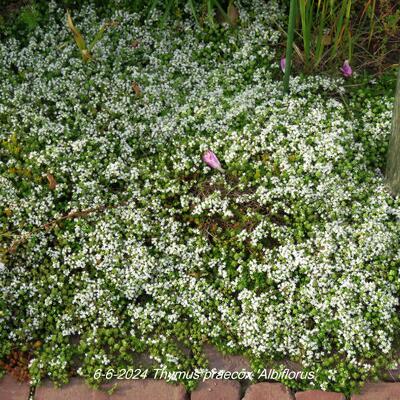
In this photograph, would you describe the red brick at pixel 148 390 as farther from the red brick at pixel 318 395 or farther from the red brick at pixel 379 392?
the red brick at pixel 379 392

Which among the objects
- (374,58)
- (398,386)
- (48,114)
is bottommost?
(398,386)

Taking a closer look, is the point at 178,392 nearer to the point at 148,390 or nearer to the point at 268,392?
the point at 148,390

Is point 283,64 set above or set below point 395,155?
above

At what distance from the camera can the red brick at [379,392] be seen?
3.02 m

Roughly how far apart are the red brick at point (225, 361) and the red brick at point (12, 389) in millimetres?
953

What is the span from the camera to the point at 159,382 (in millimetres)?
3121

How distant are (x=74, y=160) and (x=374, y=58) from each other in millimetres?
2117

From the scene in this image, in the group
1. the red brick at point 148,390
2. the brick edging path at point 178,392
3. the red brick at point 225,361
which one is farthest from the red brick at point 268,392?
the red brick at point 148,390

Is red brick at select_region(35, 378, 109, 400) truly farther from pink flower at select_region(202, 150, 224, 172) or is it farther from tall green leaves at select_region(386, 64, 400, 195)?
tall green leaves at select_region(386, 64, 400, 195)

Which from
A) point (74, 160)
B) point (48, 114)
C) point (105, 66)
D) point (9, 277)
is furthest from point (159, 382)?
point (105, 66)

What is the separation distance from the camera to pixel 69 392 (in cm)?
310

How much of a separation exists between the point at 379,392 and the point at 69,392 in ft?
5.17

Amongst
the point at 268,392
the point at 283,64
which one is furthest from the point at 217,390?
the point at 283,64

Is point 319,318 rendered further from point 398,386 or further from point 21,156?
point 21,156
